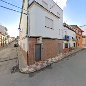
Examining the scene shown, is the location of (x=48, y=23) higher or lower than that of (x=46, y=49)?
higher

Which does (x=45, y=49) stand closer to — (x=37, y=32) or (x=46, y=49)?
(x=46, y=49)

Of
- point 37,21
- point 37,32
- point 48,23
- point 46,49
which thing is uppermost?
point 48,23

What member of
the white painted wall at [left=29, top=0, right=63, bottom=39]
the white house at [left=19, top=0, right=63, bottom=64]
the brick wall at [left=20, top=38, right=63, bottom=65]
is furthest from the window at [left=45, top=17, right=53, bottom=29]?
the brick wall at [left=20, top=38, right=63, bottom=65]

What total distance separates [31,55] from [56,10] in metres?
10.2

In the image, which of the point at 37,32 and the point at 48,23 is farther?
the point at 48,23

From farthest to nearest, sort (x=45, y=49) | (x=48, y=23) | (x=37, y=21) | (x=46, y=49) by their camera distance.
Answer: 1. (x=48, y=23)
2. (x=46, y=49)
3. (x=45, y=49)
4. (x=37, y=21)

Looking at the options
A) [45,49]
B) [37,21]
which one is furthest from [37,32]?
[45,49]

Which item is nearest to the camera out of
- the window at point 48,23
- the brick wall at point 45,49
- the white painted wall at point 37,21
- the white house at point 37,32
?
the brick wall at point 45,49

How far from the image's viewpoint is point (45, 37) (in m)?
15.4

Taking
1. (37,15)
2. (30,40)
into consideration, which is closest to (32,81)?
(30,40)

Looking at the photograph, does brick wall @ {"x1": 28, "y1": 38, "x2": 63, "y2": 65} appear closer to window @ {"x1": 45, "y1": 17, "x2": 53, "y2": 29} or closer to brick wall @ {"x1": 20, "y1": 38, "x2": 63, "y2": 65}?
brick wall @ {"x1": 20, "y1": 38, "x2": 63, "y2": 65}

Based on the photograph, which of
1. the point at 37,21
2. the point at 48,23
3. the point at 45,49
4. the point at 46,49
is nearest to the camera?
the point at 37,21

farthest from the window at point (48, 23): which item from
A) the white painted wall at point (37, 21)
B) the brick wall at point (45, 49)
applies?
the brick wall at point (45, 49)

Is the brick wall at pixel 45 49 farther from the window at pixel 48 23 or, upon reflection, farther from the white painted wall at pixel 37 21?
the window at pixel 48 23
